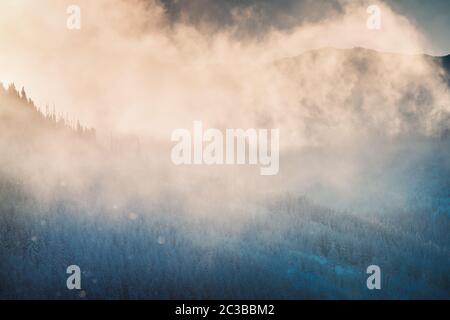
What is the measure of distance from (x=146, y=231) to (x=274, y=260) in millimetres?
48860

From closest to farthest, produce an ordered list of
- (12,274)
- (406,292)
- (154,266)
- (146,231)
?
1. (12,274)
2. (154,266)
3. (406,292)
4. (146,231)

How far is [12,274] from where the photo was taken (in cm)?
13362

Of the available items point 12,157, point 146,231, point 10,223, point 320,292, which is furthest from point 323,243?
point 12,157

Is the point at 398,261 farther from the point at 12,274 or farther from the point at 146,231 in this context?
the point at 12,274

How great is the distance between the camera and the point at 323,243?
19438 cm

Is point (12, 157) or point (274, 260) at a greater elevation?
point (12, 157)

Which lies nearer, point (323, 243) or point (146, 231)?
point (146, 231)

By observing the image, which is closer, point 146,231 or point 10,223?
point 10,223

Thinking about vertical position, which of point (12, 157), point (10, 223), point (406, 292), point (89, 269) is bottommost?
point (406, 292)
